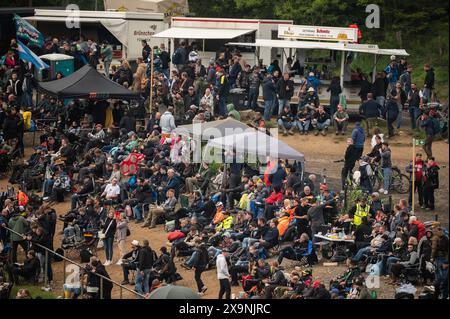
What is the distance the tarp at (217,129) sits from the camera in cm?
3188

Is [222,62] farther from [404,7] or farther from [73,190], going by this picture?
[404,7]

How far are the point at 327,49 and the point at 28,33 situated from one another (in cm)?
1092

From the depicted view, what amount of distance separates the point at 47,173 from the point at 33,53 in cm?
742

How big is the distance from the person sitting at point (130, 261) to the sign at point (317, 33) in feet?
43.5

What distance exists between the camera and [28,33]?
41094 mm

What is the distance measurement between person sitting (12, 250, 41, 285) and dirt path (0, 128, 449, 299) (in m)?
0.48

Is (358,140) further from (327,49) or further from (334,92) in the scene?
(327,49)

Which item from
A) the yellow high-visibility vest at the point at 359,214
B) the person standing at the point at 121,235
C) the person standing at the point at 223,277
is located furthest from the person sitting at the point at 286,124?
the person standing at the point at 223,277

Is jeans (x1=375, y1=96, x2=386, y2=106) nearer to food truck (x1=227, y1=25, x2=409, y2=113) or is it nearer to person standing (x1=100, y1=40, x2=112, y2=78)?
food truck (x1=227, y1=25, x2=409, y2=113)

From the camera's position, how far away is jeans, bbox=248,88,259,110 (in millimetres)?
37438

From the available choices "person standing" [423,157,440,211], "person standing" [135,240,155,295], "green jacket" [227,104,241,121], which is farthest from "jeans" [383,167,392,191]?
"person standing" [135,240,155,295]

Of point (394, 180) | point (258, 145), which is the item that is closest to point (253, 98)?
point (258, 145)

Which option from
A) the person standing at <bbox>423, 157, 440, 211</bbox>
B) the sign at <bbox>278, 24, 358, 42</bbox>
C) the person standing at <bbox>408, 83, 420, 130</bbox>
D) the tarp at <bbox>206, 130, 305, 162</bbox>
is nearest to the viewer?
the person standing at <bbox>423, 157, 440, 211</bbox>

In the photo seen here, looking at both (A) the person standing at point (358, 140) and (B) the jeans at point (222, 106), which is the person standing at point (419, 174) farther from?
(B) the jeans at point (222, 106)
